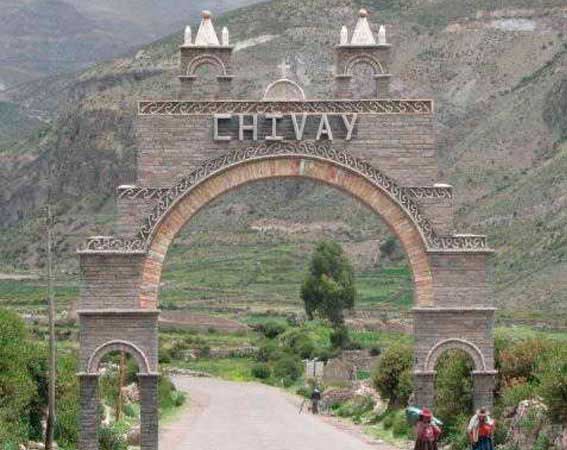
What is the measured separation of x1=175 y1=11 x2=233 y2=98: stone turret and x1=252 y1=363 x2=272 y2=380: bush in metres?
36.2

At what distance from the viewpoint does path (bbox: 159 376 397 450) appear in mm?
34406

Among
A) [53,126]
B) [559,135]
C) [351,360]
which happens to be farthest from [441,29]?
[351,360]

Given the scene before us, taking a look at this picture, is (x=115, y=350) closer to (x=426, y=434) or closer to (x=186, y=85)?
(x=186, y=85)

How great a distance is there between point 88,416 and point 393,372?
13.2m

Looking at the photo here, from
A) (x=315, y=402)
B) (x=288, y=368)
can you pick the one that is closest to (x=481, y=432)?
(x=315, y=402)

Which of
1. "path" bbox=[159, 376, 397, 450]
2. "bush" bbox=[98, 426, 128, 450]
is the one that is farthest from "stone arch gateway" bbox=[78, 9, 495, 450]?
"path" bbox=[159, 376, 397, 450]

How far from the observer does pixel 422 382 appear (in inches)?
1136

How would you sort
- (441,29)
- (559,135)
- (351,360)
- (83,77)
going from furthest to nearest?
(83,77) < (441,29) < (559,135) < (351,360)

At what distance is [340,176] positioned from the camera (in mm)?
29078

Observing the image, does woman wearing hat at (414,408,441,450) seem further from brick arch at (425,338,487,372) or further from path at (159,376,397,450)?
path at (159,376,397,450)

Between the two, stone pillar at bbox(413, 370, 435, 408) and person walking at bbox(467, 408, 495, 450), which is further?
stone pillar at bbox(413, 370, 435, 408)

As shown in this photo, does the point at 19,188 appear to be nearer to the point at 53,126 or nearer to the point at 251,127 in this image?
the point at 53,126

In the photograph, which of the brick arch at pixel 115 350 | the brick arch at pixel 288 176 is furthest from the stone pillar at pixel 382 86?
the brick arch at pixel 115 350

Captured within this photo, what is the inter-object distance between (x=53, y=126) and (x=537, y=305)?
9090 cm
